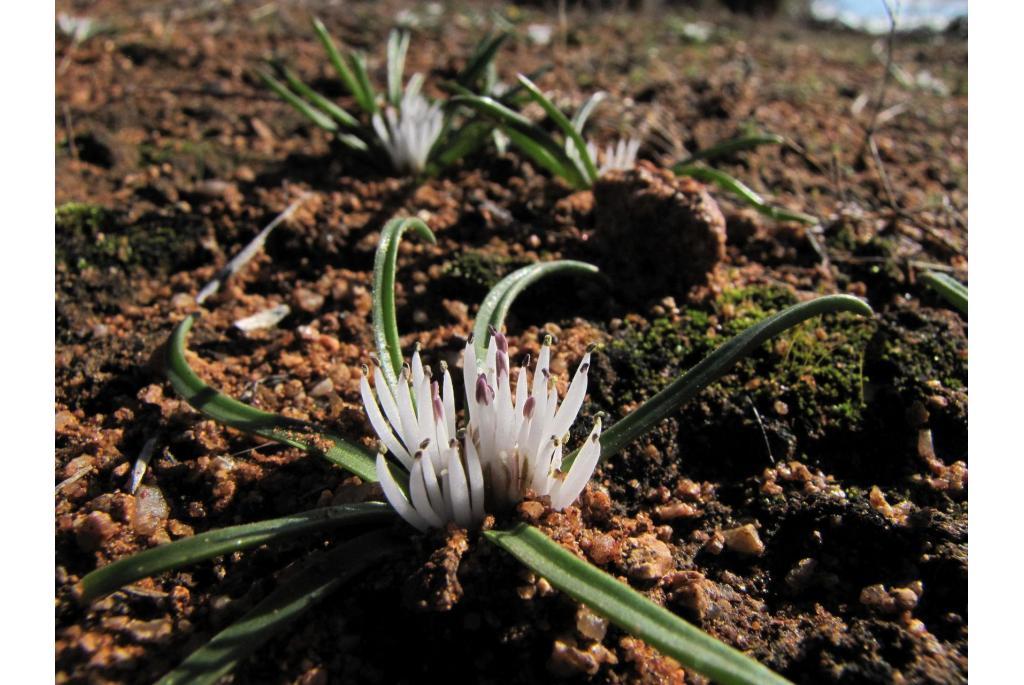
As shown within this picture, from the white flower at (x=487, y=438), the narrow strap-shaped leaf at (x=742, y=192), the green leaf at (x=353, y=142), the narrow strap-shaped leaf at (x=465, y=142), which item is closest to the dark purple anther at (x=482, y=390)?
the white flower at (x=487, y=438)

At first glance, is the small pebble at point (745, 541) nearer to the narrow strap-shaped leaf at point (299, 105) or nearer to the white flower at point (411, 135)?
the white flower at point (411, 135)

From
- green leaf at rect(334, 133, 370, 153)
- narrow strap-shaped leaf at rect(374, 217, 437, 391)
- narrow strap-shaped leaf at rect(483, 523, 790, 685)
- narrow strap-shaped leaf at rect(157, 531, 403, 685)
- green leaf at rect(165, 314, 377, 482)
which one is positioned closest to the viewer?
narrow strap-shaped leaf at rect(483, 523, 790, 685)

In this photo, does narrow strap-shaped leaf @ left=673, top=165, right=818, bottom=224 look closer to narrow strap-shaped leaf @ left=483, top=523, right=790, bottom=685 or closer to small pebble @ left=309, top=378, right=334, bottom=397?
small pebble @ left=309, top=378, right=334, bottom=397

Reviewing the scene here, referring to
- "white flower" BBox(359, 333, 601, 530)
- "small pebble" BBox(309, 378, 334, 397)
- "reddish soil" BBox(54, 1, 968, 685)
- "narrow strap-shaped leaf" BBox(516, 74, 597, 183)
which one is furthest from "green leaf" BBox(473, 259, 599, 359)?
"narrow strap-shaped leaf" BBox(516, 74, 597, 183)

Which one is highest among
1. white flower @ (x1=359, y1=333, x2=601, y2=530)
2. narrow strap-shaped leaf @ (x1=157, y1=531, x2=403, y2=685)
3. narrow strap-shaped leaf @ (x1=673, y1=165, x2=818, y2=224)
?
narrow strap-shaped leaf @ (x1=673, y1=165, x2=818, y2=224)

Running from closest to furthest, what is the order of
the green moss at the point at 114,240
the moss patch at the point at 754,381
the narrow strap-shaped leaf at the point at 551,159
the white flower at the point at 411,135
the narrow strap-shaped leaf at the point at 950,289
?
the moss patch at the point at 754,381, the narrow strap-shaped leaf at the point at 950,289, the green moss at the point at 114,240, the narrow strap-shaped leaf at the point at 551,159, the white flower at the point at 411,135

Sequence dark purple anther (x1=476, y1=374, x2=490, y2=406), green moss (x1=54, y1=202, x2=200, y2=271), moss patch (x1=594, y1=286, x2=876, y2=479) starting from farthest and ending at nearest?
green moss (x1=54, y1=202, x2=200, y2=271) → moss patch (x1=594, y1=286, x2=876, y2=479) → dark purple anther (x1=476, y1=374, x2=490, y2=406)

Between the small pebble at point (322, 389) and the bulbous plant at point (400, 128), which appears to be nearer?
the small pebble at point (322, 389)
